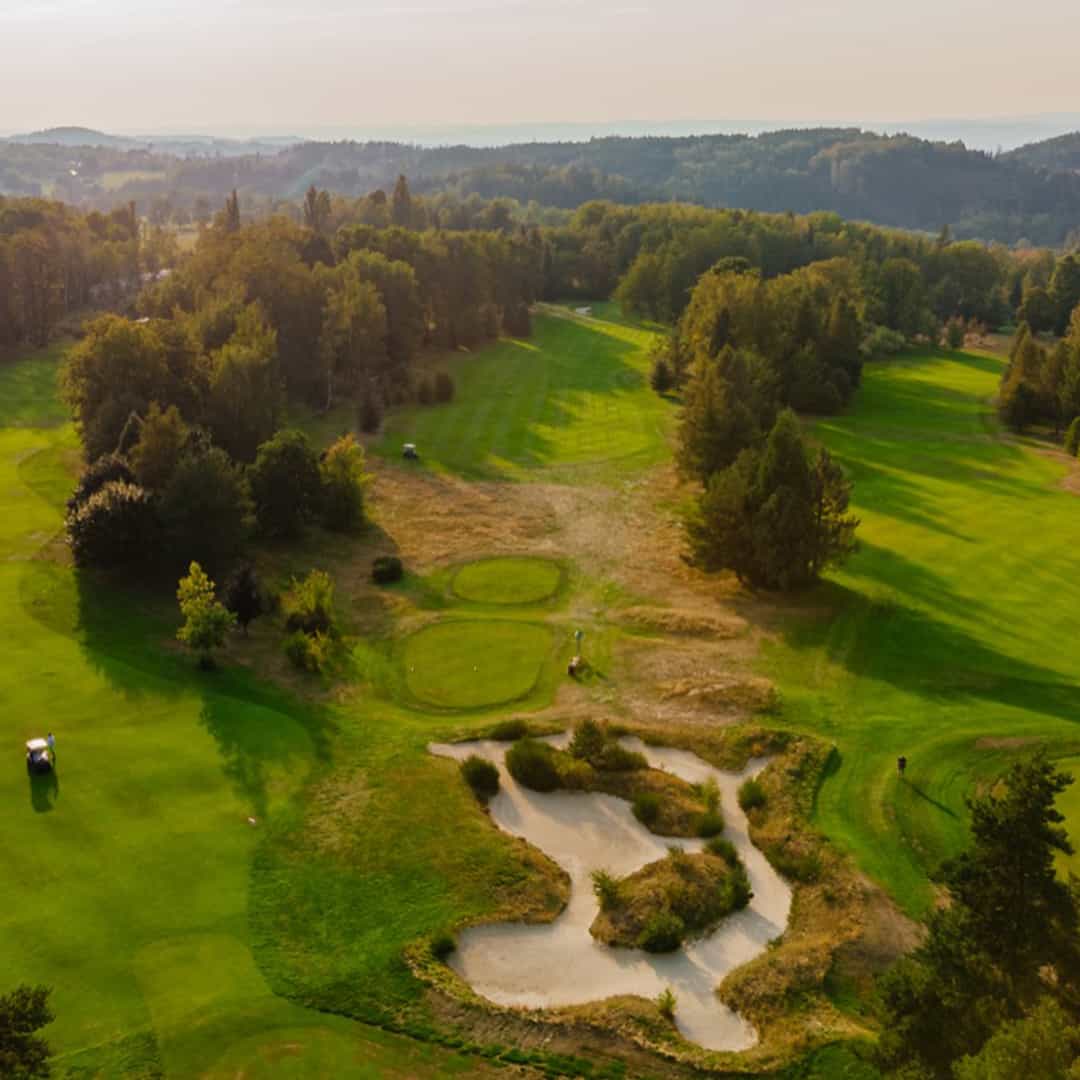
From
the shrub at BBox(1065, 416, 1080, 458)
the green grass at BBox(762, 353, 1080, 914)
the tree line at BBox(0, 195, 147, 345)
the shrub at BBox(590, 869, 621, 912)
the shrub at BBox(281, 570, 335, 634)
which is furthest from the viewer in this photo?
the tree line at BBox(0, 195, 147, 345)

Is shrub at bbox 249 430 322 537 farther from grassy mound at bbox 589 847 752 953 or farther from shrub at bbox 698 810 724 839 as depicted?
grassy mound at bbox 589 847 752 953

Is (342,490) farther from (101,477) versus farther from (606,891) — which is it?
(606,891)

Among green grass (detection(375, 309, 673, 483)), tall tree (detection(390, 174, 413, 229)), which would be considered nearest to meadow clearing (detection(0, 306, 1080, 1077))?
green grass (detection(375, 309, 673, 483))

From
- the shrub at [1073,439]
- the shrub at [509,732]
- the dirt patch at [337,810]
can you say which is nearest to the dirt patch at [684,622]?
the shrub at [509,732]

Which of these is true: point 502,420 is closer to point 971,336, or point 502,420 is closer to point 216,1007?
point 216,1007

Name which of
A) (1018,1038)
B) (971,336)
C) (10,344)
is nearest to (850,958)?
(1018,1038)

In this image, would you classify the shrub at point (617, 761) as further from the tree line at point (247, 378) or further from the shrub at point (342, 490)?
the shrub at point (342, 490)
